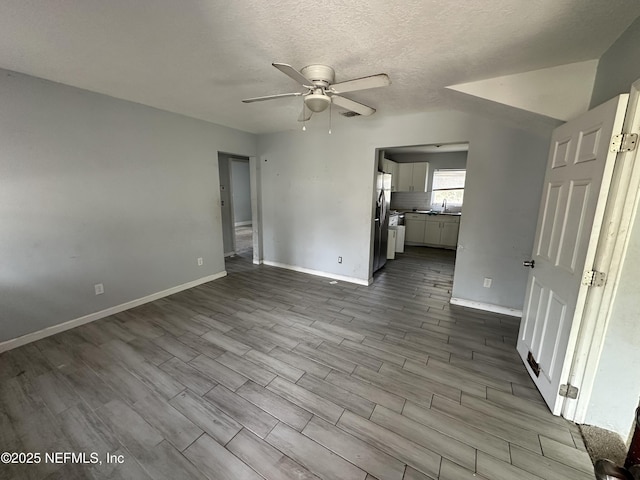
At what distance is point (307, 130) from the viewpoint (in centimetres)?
412

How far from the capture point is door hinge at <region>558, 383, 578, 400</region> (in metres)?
1.59

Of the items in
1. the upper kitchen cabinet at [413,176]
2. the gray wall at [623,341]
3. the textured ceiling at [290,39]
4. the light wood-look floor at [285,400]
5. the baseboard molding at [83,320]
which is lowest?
the light wood-look floor at [285,400]

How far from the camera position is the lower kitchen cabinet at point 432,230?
6148 mm

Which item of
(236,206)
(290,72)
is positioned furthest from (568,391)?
(236,206)

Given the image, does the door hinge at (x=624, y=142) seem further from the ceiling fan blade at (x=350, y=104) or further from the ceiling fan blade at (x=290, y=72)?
the ceiling fan blade at (x=290, y=72)

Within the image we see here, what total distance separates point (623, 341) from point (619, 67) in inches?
66.6

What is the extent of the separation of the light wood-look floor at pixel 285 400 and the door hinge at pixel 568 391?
0.19 metres

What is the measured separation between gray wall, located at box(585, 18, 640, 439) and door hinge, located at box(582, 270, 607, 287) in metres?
0.07

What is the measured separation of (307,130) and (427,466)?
13.8 feet

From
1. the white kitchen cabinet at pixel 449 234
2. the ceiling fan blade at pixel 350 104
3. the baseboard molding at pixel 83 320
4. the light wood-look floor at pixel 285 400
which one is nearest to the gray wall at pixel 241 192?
the baseboard molding at pixel 83 320

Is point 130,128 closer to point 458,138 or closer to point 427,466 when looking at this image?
point 458,138

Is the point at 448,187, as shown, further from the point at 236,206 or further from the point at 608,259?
the point at 236,206

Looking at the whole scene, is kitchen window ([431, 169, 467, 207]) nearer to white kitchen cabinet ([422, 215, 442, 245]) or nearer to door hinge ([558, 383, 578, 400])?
white kitchen cabinet ([422, 215, 442, 245])

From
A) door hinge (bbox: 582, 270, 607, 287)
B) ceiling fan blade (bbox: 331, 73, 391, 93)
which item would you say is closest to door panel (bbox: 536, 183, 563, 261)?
door hinge (bbox: 582, 270, 607, 287)
